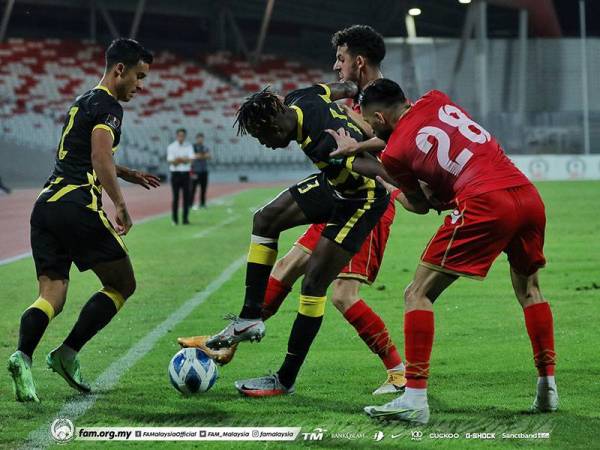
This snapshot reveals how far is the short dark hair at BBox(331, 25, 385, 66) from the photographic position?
7.12m

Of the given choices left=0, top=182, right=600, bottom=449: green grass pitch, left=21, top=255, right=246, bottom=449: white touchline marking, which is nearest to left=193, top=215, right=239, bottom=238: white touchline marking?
left=0, top=182, right=600, bottom=449: green grass pitch

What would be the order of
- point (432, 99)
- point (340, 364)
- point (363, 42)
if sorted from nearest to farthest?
point (432, 99)
point (363, 42)
point (340, 364)

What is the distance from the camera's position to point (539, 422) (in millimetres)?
5797

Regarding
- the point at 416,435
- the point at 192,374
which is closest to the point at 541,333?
the point at 416,435

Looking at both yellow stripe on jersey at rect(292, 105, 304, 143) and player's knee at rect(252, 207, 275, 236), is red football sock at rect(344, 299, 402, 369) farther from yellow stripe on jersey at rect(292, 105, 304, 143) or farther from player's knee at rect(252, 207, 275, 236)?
yellow stripe on jersey at rect(292, 105, 304, 143)

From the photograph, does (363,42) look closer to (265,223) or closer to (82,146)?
(265,223)

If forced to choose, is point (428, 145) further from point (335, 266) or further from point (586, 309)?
point (586, 309)

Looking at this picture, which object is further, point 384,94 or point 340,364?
point 340,364

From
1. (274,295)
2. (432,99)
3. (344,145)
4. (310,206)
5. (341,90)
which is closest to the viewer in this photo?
(432,99)

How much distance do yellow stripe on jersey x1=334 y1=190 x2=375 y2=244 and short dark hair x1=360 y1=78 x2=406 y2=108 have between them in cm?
84

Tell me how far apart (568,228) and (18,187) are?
2831cm

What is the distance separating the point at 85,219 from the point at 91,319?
0.63 m

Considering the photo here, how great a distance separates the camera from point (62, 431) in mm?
5652

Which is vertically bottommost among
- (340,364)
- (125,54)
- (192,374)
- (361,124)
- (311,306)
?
(340,364)
